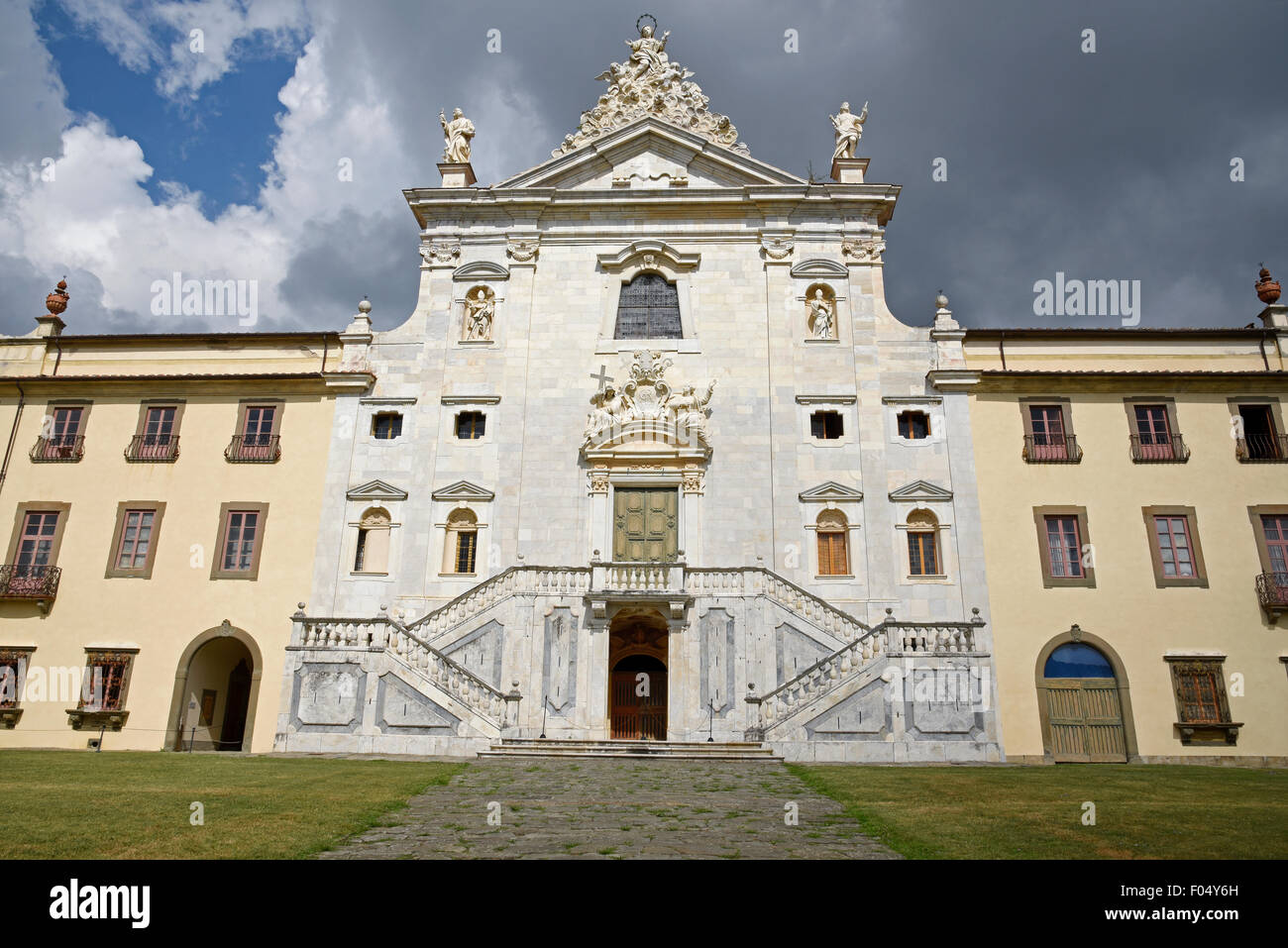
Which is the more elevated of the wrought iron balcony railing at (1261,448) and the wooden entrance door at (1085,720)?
the wrought iron balcony railing at (1261,448)

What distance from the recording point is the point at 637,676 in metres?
26.5

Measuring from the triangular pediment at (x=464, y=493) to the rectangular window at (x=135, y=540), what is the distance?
31.3ft

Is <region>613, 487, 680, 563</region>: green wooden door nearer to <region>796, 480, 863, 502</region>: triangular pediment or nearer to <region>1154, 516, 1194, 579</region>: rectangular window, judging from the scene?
<region>796, 480, 863, 502</region>: triangular pediment

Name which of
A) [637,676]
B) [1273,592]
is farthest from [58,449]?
[1273,592]

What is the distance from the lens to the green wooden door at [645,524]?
27.4m

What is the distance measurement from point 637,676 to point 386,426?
12292 millimetres

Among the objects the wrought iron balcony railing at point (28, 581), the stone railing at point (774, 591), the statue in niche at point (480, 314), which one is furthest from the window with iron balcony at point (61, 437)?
the stone railing at point (774, 591)

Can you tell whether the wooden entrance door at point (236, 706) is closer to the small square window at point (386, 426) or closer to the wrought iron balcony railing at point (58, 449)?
the wrought iron balcony railing at point (58, 449)

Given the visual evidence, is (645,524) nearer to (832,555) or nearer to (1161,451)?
(832,555)

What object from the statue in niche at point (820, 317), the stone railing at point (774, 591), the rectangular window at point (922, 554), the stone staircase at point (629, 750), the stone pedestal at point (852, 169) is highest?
the stone pedestal at point (852, 169)

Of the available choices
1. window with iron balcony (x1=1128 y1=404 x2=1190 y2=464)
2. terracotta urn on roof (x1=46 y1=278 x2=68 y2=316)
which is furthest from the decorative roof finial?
window with iron balcony (x1=1128 y1=404 x2=1190 y2=464)

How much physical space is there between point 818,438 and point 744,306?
5.73 metres

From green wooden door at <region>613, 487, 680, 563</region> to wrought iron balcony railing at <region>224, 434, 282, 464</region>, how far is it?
11775mm
